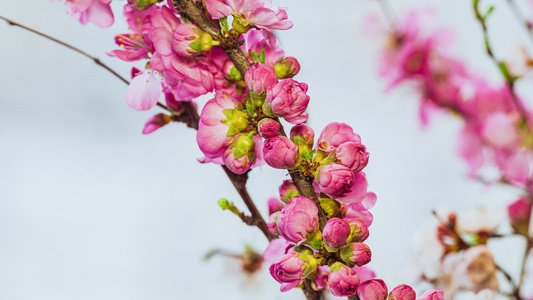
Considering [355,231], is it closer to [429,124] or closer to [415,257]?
[415,257]

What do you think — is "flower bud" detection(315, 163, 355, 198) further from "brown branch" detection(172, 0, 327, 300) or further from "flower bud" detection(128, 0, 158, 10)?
"flower bud" detection(128, 0, 158, 10)

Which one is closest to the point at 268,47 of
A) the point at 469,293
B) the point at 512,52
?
the point at 469,293

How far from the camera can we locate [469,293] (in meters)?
0.44

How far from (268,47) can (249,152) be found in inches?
2.7

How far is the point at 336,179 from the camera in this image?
0.77ft

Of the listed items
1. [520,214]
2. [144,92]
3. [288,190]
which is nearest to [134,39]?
[144,92]

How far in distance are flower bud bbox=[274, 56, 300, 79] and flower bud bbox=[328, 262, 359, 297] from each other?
11 cm

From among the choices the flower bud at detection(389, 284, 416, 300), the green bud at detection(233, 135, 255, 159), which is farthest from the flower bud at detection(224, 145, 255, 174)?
the flower bud at detection(389, 284, 416, 300)

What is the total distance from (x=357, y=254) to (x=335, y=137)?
6cm

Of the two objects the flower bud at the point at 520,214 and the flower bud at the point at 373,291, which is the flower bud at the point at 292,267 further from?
the flower bud at the point at 520,214

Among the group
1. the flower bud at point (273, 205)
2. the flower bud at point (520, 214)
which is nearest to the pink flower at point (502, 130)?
the flower bud at point (520, 214)

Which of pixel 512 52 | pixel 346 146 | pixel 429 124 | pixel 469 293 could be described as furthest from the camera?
pixel 429 124

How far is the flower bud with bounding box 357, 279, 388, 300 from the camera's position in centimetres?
25

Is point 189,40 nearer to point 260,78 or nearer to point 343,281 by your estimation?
point 260,78
